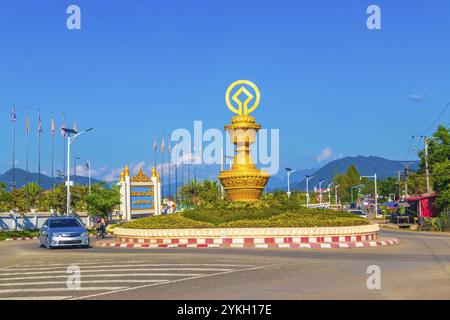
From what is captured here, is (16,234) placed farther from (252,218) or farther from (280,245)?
(280,245)

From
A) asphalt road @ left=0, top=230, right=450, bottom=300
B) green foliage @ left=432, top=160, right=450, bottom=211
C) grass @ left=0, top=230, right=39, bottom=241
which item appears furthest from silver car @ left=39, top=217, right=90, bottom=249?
green foliage @ left=432, top=160, right=450, bottom=211

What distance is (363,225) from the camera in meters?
27.3

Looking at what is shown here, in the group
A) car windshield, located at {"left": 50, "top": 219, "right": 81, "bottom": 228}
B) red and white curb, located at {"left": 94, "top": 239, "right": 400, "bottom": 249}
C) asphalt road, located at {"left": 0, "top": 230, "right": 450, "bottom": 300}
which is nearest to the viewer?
asphalt road, located at {"left": 0, "top": 230, "right": 450, "bottom": 300}

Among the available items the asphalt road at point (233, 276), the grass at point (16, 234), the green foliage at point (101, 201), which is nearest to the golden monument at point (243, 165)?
the asphalt road at point (233, 276)

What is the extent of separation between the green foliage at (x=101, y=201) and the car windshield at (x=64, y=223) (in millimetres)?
27046

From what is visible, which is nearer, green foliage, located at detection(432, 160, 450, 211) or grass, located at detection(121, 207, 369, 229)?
grass, located at detection(121, 207, 369, 229)

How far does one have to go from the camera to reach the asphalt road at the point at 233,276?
11.4 metres

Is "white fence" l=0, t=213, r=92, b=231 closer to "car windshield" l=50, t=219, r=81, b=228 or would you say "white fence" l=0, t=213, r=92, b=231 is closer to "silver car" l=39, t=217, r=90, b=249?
"car windshield" l=50, t=219, r=81, b=228

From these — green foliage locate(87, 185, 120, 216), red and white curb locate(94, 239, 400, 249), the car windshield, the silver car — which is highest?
green foliage locate(87, 185, 120, 216)

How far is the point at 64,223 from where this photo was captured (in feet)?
92.4

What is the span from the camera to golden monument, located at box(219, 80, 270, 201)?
31.1 m

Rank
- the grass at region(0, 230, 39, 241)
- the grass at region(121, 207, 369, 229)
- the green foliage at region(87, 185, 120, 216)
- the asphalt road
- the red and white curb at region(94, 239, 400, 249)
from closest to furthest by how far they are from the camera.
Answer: the asphalt road < the red and white curb at region(94, 239, 400, 249) < the grass at region(121, 207, 369, 229) < the grass at region(0, 230, 39, 241) < the green foliage at region(87, 185, 120, 216)

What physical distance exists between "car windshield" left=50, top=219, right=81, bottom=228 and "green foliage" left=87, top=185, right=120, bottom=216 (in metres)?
27.0
